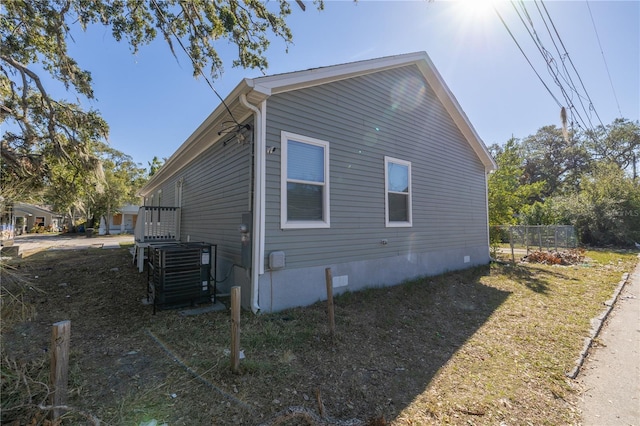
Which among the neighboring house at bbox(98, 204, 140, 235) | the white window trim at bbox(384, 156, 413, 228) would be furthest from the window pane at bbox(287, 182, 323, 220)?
the neighboring house at bbox(98, 204, 140, 235)

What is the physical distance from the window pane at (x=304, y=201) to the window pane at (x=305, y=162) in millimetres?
164

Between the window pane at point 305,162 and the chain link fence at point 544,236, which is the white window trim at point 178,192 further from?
the chain link fence at point 544,236

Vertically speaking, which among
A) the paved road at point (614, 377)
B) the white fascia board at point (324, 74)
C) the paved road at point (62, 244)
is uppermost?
the white fascia board at point (324, 74)

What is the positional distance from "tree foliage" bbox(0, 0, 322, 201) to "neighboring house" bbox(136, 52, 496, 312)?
1.89 metres

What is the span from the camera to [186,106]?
8.85m

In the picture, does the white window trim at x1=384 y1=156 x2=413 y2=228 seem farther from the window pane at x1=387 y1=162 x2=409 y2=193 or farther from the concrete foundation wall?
the concrete foundation wall

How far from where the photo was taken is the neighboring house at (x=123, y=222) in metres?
28.2

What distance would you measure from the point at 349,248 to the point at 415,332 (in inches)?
78.5

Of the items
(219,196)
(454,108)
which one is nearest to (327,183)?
(219,196)

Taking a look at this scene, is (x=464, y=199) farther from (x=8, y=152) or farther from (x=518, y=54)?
(x=8, y=152)

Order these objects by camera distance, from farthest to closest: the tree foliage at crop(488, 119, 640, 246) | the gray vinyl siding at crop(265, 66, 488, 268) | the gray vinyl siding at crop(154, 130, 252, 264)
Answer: the tree foliage at crop(488, 119, 640, 246)
the gray vinyl siding at crop(154, 130, 252, 264)
the gray vinyl siding at crop(265, 66, 488, 268)

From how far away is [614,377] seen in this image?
10.6 ft

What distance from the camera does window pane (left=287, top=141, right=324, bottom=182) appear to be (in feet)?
16.5

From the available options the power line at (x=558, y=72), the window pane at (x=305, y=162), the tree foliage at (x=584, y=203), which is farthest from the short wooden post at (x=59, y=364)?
the tree foliage at (x=584, y=203)
